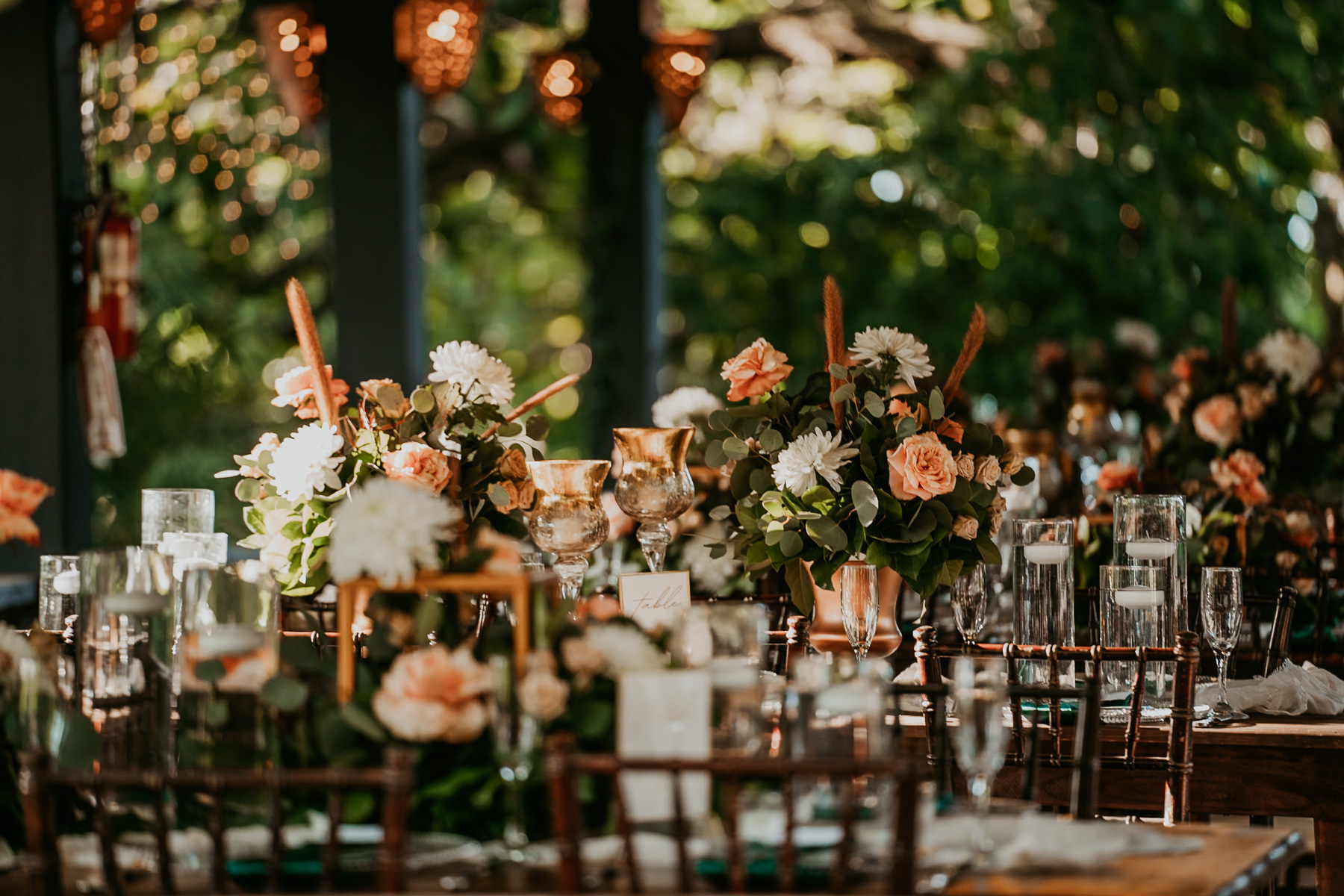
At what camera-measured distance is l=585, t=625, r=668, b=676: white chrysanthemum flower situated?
59.9 inches

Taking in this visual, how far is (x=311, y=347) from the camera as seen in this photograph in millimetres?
2113

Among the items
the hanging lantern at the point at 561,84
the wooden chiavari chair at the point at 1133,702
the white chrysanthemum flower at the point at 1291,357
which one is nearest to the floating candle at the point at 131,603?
the wooden chiavari chair at the point at 1133,702

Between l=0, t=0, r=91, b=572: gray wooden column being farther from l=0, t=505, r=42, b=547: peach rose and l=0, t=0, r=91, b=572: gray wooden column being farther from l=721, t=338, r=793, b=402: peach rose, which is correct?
l=721, t=338, r=793, b=402: peach rose

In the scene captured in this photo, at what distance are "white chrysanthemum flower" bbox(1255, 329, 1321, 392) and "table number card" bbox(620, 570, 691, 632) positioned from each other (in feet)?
6.50

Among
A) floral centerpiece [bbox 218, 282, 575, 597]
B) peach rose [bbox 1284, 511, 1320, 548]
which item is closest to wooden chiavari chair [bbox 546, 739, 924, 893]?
floral centerpiece [bbox 218, 282, 575, 597]

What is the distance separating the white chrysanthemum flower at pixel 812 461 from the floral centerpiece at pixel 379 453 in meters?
0.36

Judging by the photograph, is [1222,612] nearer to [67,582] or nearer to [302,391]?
[302,391]

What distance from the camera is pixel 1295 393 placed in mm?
3615

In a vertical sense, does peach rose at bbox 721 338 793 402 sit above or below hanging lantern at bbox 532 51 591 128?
below

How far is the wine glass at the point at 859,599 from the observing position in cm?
235

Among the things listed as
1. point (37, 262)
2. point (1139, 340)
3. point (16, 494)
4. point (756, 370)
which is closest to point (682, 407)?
point (756, 370)

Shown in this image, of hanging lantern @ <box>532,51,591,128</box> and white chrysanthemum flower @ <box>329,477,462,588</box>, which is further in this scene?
hanging lantern @ <box>532,51,591,128</box>

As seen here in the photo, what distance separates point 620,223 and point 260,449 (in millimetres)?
4082

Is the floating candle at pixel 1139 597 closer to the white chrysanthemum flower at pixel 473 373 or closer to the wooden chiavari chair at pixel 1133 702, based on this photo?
the wooden chiavari chair at pixel 1133 702
